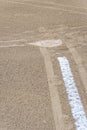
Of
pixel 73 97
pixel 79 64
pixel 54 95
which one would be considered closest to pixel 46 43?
pixel 79 64

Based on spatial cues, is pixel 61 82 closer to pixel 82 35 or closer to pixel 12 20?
pixel 82 35

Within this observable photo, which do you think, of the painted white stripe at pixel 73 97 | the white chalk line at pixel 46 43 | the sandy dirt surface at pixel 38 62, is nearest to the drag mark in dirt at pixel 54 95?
the sandy dirt surface at pixel 38 62

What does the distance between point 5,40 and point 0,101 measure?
2837 mm

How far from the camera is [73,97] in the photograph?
604 centimetres

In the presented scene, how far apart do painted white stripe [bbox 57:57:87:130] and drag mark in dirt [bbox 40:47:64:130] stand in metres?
0.18

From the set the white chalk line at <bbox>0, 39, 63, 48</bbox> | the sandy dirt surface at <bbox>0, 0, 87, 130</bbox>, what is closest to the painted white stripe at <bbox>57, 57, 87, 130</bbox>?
the sandy dirt surface at <bbox>0, 0, 87, 130</bbox>

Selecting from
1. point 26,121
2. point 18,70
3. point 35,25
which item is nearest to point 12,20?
point 35,25

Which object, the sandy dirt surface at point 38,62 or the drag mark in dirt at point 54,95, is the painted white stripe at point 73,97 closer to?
the sandy dirt surface at point 38,62

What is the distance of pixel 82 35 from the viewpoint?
8.85m

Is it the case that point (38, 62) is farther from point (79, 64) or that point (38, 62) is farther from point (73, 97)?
point (73, 97)

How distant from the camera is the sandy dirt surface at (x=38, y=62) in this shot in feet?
18.3

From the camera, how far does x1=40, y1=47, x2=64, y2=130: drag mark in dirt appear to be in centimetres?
544

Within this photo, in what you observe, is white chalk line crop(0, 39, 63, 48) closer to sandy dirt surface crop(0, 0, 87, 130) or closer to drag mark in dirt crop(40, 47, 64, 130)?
sandy dirt surface crop(0, 0, 87, 130)

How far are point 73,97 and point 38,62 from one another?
5.16 feet
